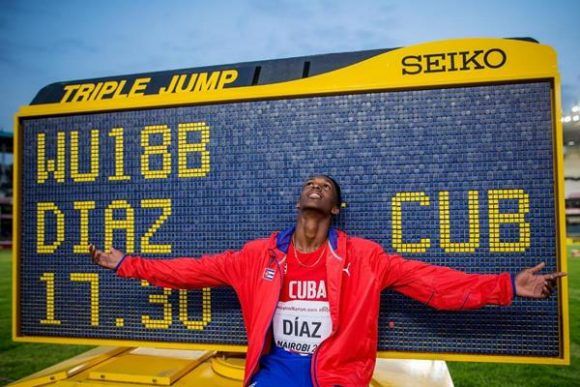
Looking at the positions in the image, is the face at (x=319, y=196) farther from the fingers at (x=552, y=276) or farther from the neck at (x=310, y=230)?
the fingers at (x=552, y=276)

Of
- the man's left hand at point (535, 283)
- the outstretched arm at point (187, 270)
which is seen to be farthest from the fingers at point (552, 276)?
the outstretched arm at point (187, 270)

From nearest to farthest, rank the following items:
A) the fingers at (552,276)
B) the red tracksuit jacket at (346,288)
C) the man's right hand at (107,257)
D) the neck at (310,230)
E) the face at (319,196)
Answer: the fingers at (552,276) → the red tracksuit jacket at (346,288) → the face at (319,196) → the neck at (310,230) → the man's right hand at (107,257)

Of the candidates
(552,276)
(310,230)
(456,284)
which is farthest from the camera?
(310,230)

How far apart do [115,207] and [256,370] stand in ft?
5.11

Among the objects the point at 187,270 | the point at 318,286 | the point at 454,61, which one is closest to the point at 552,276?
the point at 318,286

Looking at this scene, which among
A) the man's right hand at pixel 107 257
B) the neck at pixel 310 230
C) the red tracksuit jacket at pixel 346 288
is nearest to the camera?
the red tracksuit jacket at pixel 346 288

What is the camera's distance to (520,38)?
9.52 ft

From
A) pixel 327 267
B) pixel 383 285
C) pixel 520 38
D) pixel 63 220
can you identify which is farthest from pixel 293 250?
pixel 520 38

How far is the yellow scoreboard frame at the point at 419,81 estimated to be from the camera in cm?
264

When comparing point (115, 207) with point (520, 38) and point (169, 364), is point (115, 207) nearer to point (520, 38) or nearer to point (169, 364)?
point (169, 364)

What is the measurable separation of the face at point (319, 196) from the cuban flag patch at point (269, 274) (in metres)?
0.43

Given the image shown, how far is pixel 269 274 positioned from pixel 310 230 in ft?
1.22

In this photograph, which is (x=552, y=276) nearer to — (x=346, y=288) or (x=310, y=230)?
(x=346, y=288)

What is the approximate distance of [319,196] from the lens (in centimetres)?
262
